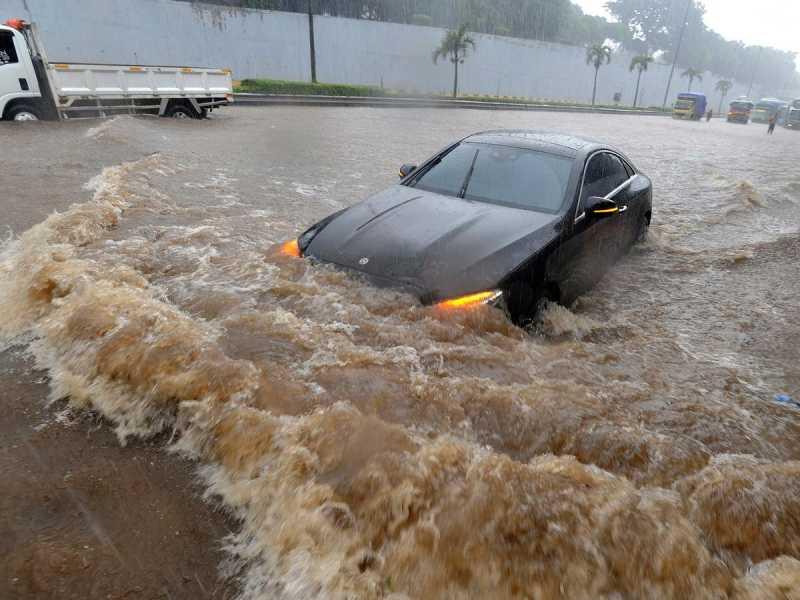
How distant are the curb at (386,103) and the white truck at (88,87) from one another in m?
6.85

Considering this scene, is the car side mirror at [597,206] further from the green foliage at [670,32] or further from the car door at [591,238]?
Result: the green foliage at [670,32]

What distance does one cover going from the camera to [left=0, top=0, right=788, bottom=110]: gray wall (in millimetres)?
28000

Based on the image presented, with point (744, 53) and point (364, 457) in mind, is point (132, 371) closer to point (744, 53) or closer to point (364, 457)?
point (364, 457)

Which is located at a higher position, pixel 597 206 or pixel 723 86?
pixel 597 206

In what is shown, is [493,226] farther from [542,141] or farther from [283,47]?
[283,47]

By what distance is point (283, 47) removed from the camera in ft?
115

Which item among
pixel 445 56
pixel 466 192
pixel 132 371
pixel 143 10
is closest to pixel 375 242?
pixel 466 192

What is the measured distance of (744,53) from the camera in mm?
97500

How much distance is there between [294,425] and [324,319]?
1.17 meters

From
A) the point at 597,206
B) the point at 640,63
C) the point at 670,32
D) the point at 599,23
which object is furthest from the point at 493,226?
the point at 670,32

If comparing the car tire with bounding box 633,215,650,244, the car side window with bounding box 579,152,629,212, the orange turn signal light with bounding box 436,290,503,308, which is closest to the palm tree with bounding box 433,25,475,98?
the car tire with bounding box 633,215,650,244

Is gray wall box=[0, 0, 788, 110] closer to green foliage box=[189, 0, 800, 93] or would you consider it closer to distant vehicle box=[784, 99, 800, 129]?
green foliage box=[189, 0, 800, 93]

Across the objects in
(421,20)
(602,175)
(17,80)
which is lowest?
(602,175)

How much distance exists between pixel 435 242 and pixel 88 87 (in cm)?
1541
